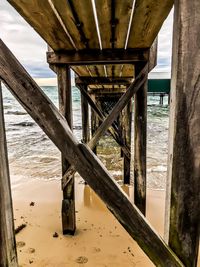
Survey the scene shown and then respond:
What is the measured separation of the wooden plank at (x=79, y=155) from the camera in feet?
3.89

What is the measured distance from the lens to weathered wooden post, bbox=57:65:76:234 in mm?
3043

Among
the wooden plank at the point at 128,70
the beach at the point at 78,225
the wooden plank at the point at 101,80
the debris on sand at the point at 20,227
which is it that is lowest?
the beach at the point at 78,225

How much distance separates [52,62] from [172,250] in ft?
7.97

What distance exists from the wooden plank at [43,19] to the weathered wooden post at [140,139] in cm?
120

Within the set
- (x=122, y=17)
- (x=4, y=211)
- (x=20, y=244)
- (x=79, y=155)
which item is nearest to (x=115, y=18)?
(x=122, y=17)

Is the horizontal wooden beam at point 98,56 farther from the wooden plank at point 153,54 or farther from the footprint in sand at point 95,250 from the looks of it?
the footprint in sand at point 95,250

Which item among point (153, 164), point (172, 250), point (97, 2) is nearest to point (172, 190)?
point (172, 250)

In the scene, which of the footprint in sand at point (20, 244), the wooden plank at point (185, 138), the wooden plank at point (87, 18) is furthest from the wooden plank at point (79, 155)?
the footprint in sand at point (20, 244)

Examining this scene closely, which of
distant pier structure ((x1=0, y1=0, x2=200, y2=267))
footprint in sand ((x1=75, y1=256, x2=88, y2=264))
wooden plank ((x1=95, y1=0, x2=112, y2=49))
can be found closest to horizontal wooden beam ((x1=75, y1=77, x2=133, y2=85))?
wooden plank ((x1=95, y1=0, x2=112, y2=49))

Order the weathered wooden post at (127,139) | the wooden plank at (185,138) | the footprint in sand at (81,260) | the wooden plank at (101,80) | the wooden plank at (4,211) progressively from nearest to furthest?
the wooden plank at (185,138), the wooden plank at (4,211), the footprint in sand at (81,260), the wooden plank at (101,80), the weathered wooden post at (127,139)

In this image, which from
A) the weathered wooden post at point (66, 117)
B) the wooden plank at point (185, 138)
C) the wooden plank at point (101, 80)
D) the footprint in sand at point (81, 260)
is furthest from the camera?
the wooden plank at point (101, 80)

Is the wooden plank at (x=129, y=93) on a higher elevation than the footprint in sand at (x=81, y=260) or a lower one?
higher

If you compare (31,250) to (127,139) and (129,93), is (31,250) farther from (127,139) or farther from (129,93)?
(127,139)

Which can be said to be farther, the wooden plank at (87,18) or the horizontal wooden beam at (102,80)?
the horizontal wooden beam at (102,80)
